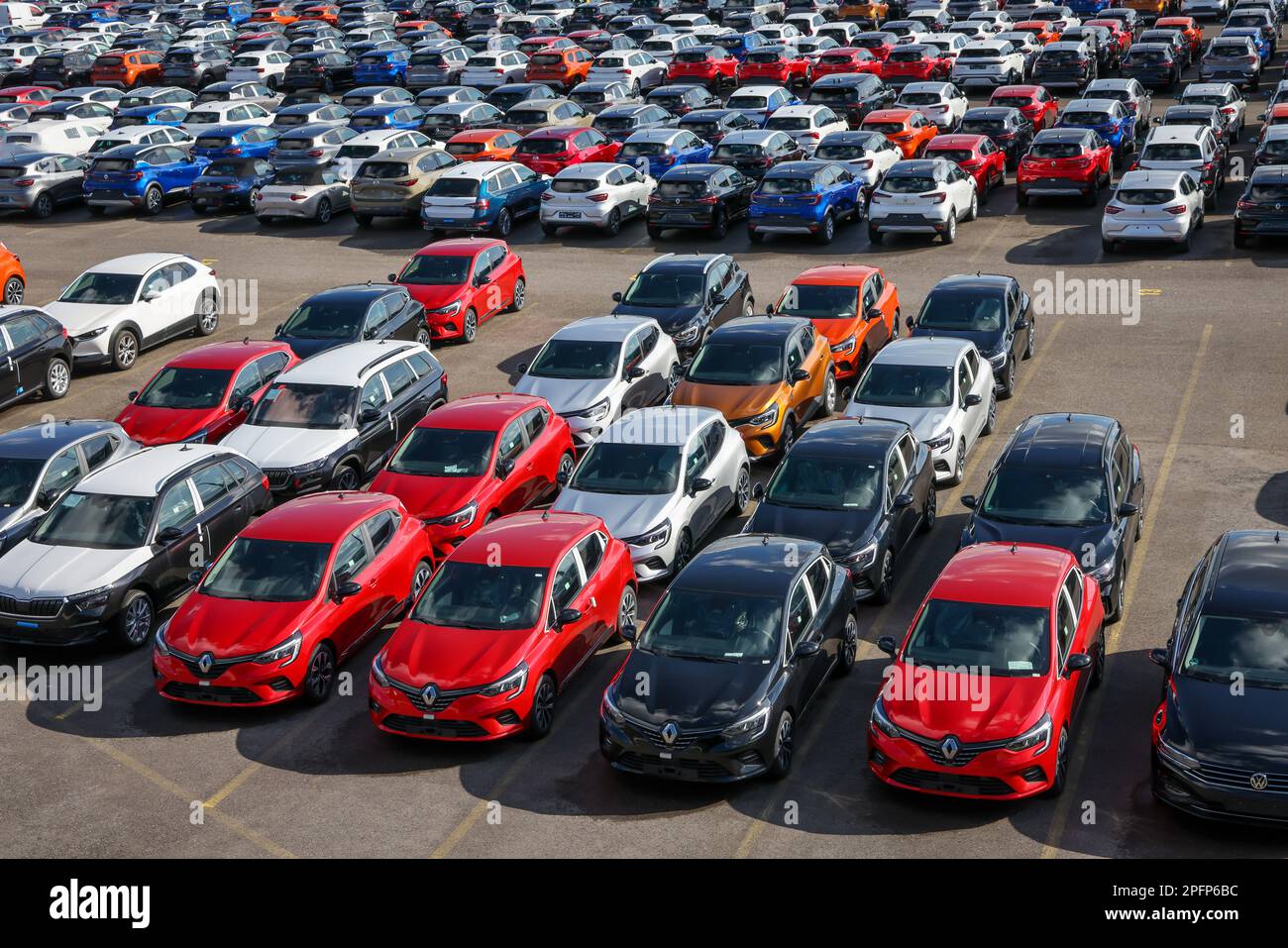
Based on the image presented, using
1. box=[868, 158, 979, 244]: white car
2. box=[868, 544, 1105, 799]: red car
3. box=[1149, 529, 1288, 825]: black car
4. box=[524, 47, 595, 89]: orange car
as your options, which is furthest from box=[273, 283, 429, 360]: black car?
box=[524, 47, 595, 89]: orange car

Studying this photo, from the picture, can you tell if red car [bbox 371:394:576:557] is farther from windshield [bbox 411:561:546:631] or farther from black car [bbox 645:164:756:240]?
black car [bbox 645:164:756:240]

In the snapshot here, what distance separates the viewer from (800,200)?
99.5 feet

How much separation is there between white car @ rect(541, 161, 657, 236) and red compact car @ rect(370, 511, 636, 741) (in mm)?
16804

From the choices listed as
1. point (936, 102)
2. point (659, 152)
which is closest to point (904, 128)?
point (936, 102)

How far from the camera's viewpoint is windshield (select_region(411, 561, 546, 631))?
14.6 m

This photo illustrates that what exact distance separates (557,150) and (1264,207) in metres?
15.4

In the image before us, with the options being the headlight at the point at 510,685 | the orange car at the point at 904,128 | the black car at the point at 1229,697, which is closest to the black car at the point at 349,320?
the headlight at the point at 510,685

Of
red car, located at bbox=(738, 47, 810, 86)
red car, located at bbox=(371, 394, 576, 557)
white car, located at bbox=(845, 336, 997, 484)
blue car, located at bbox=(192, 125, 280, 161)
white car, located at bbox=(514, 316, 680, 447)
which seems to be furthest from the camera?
red car, located at bbox=(738, 47, 810, 86)

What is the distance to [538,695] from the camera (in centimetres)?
1417

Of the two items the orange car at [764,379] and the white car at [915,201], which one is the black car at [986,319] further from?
the white car at [915,201]

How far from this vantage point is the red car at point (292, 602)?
14.8m

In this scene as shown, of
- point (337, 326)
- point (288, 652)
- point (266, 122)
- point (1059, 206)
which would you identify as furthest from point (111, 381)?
point (1059, 206)

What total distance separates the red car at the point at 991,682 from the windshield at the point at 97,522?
8.64m
